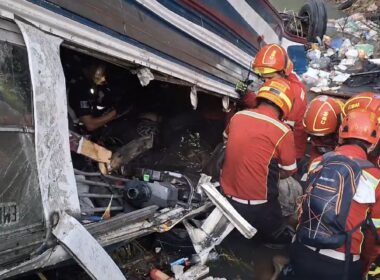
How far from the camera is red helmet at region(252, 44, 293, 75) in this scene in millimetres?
4340

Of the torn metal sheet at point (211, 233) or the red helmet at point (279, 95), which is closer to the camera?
the torn metal sheet at point (211, 233)

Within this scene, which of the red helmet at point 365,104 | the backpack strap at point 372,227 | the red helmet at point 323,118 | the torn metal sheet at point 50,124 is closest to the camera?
the torn metal sheet at point 50,124

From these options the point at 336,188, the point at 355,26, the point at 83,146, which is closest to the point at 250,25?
the point at 83,146

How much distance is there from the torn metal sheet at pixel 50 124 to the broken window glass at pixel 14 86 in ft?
0.10

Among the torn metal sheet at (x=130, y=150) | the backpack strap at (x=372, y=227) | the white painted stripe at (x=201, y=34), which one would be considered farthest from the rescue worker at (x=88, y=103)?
the backpack strap at (x=372, y=227)

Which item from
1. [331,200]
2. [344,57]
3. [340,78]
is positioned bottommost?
[331,200]

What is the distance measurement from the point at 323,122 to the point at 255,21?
6.57 ft

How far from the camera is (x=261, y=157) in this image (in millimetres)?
3309

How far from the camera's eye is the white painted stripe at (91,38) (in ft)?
6.40

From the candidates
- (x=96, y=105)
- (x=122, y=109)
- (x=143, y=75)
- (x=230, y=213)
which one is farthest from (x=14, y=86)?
(x=122, y=109)

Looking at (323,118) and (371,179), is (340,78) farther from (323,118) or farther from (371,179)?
(371,179)

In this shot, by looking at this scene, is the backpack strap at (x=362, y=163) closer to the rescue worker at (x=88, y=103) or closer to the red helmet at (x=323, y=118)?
the red helmet at (x=323, y=118)

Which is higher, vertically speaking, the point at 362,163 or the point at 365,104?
the point at 365,104

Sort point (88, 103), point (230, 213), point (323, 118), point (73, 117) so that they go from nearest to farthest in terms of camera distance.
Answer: point (230, 213) → point (323, 118) → point (73, 117) → point (88, 103)
